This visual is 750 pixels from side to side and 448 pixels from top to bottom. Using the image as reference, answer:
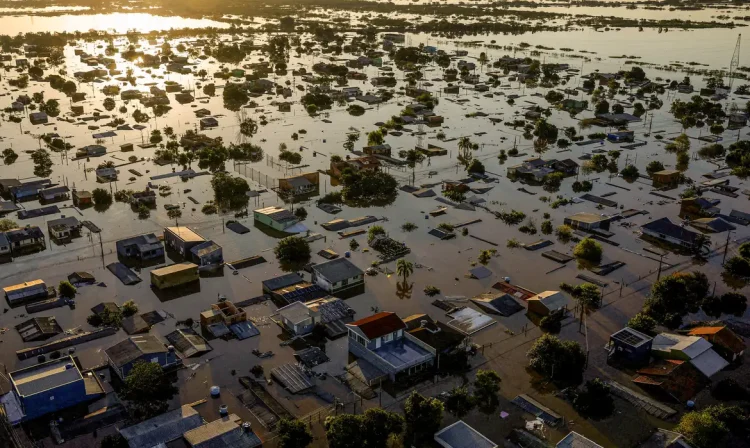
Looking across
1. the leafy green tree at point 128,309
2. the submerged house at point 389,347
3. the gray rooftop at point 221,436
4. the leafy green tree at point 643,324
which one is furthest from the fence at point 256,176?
the leafy green tree at point 643,324

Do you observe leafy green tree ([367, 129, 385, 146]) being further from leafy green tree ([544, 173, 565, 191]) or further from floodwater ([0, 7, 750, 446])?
leafy green tree ([544, 173, 565, 191])

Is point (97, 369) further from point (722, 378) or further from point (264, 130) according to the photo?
point (264, 130)

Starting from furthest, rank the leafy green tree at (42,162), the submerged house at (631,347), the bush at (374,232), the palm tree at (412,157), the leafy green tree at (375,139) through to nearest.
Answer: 1. the leafy green tree at (375,139)
2. the palm tree at (412,157)
3. the leafy green tree at (42,162)
4. the bush at (374,232)
5. the submerged house at (631,347)

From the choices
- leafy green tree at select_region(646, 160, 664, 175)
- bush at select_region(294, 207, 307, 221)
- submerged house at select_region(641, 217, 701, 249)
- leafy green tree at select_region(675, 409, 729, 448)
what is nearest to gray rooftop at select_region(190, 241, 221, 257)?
bush at select_region(294, 207, 307, 221)

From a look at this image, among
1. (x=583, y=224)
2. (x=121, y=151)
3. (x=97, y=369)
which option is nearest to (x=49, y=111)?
(x=121, y=151)

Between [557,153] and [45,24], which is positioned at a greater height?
[45,24]

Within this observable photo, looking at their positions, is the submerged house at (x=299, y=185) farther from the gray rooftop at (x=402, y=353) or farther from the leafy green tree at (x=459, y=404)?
the leafy green tree at (x=459, y=404)
